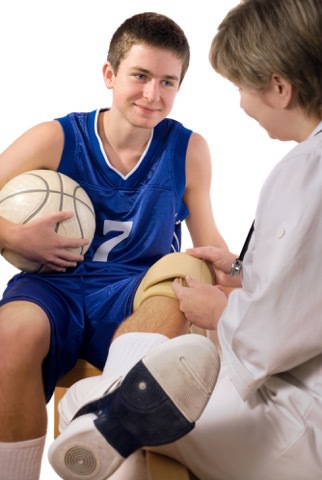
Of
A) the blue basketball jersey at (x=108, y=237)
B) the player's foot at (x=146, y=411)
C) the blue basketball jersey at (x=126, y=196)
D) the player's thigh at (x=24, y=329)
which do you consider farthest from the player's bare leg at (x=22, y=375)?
the player's foot at (x=146, y=411)

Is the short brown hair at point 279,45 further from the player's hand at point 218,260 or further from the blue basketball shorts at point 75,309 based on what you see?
the blue basketball shorts at point 75,309

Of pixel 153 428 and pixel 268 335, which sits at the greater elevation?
pixel 268 335

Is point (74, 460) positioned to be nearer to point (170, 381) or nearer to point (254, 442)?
point (170, 381)

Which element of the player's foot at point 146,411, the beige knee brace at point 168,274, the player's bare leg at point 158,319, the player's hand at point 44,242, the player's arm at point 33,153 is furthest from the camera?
the player's arm at point 33,153

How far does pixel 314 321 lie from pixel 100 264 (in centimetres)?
112

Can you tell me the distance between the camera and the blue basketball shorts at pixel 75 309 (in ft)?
8.01

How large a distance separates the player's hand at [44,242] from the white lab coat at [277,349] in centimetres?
84

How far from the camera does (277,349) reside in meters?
1.70

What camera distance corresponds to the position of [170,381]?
5.49ft

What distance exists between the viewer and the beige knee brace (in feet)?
7.77

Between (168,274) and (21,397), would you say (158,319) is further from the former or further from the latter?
(21,397)

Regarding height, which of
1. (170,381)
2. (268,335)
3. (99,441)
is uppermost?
(268,335)

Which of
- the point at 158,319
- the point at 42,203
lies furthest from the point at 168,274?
the point at 42,203

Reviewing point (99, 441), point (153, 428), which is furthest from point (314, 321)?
point (99, 441)
